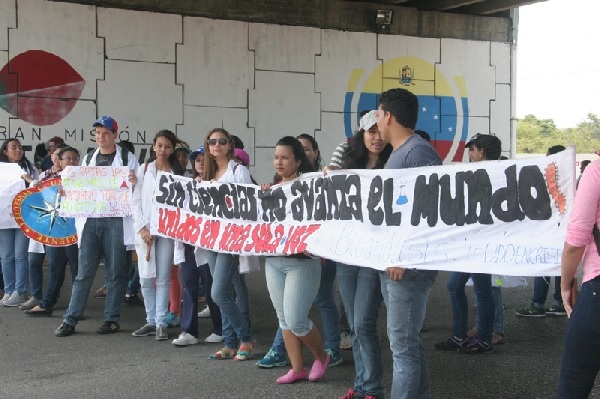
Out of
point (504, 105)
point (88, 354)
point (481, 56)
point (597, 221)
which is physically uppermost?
point (481, 56)

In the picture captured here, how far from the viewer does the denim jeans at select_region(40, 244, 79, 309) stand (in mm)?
8273

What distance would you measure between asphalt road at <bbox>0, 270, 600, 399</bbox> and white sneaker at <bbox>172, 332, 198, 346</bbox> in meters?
0.10

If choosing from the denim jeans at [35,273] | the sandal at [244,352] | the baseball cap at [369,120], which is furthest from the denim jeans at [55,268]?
the baseball cap at [369,120]

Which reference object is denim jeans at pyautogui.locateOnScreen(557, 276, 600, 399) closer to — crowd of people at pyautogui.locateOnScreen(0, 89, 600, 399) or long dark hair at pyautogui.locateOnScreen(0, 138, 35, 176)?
crowd of people at pyautogui.locateOnScreen(0, 89, 600, 399)

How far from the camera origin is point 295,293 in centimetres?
534

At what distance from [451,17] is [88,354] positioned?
39.2 ft

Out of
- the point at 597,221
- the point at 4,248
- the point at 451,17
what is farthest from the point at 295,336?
the point at 451,17

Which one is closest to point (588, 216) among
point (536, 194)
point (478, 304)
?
point (536, 194)

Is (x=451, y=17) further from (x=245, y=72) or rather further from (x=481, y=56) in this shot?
(x=245, y=72)

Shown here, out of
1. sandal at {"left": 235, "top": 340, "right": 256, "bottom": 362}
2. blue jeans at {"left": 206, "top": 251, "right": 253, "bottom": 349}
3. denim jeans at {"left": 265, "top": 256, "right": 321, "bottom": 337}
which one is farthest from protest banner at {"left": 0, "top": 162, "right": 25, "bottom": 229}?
denim jeans at {"left": 265, "top": 256, "right": 321, "bottom": 337}

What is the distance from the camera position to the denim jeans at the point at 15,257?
8.89m

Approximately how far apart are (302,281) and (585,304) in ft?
7.50

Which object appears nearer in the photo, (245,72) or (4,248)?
(4,248)

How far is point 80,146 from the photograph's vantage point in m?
13.0
